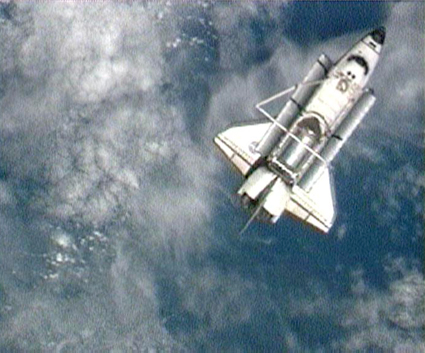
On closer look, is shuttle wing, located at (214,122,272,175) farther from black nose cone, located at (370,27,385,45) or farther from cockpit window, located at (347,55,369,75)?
black nose cone, located at (370,27,385,45)

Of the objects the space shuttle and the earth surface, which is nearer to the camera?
the space shuttle

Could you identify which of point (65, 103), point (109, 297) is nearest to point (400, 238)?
point (109, 297)

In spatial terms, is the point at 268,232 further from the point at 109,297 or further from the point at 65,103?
the point at 65,103

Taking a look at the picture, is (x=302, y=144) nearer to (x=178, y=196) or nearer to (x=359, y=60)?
(x=359, y=60)

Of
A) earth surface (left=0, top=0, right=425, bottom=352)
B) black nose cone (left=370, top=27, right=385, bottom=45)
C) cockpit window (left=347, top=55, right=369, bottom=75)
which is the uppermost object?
black nose cone (left=370, top=27, right=385, bottom=45)

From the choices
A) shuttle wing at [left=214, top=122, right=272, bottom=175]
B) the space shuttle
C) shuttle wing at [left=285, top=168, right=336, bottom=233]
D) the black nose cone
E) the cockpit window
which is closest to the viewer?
the space shuttle

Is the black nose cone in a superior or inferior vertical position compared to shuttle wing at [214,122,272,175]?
superior

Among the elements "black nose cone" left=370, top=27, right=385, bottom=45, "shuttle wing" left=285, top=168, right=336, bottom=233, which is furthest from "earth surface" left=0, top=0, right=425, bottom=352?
"shuttle wing" left=285, top=168, right=336, bottom=233
